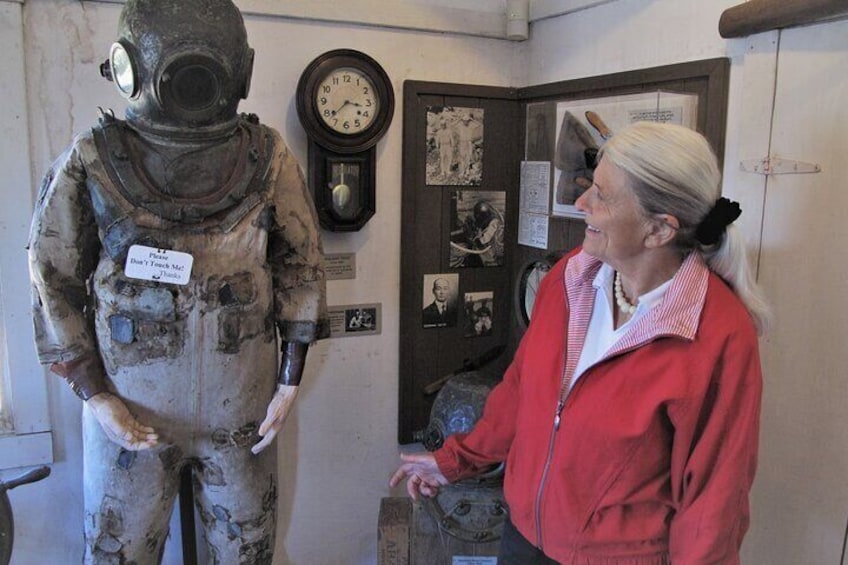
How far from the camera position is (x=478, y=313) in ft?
7.24

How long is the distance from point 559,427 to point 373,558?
4.43ft

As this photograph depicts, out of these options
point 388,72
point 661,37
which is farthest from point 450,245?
point 661,37

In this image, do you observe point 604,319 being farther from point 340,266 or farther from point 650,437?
point 340,266

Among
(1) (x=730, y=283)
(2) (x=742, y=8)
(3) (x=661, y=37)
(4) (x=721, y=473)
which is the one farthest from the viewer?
(3) (x=661, y=37)

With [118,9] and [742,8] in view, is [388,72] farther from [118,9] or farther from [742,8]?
[742,8]

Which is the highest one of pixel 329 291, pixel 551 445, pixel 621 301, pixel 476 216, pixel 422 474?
pixel 476 216

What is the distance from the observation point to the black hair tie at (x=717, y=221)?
1053 millimetres

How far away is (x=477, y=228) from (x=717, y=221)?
1.13 m

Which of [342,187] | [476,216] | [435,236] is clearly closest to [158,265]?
[342,187]

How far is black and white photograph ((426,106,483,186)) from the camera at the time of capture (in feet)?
6.73

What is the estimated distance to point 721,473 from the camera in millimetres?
983

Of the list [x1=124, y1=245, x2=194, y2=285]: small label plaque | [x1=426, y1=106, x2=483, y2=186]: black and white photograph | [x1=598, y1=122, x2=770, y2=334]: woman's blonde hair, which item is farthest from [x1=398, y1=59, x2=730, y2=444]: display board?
[x1=124, y1=245, x2=194, y2=285]: small label plaque

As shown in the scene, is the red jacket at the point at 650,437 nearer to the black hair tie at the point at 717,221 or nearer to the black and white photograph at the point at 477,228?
the black hair tie at the point at 717,221

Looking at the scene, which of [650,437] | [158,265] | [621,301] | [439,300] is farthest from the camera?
[439,300]
